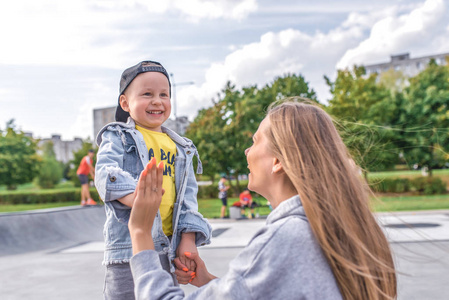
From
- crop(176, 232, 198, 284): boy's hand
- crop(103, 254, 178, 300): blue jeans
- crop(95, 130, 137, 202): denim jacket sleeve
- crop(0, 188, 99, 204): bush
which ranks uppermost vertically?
crop(95, 130, 137, 202): denim jacket sleeve

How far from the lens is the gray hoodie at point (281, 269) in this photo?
1.11 metres

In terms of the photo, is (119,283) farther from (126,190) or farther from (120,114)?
(120,114)

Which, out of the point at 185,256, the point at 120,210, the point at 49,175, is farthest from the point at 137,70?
the point at 49,175

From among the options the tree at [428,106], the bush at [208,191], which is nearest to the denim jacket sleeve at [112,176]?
the tree at [428,106]

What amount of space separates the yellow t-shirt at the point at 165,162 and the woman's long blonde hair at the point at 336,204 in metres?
0.83

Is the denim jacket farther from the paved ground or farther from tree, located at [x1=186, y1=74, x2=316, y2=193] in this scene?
tree, located at [x1=186, y1=74, x2=316, y2=193]

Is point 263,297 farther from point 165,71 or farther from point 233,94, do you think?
point 233,94

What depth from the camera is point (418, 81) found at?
2530 centimetres

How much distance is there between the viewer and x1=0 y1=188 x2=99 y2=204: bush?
86.4 ft

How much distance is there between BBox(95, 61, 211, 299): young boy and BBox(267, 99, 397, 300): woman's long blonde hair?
2.49 feet

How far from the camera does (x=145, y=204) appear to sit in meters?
1.34

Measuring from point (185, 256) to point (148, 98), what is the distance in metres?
0.78

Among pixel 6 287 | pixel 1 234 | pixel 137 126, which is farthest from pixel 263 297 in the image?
pixel 1 234

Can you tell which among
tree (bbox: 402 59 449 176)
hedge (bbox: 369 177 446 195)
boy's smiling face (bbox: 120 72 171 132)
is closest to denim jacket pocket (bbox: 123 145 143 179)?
boy's smiling face (bbox: 120 72 171 132)
